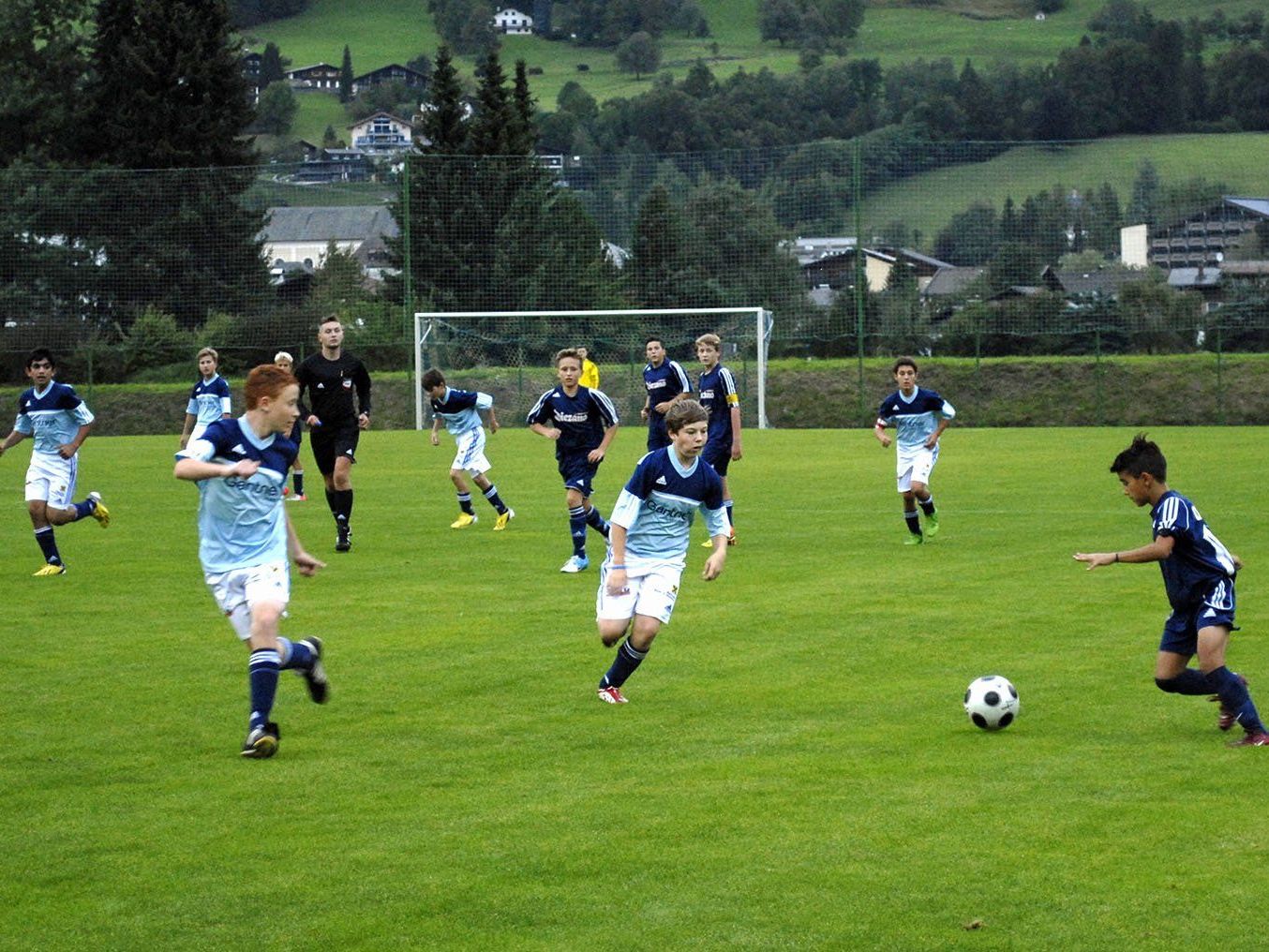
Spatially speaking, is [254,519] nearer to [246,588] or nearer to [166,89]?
[246,588]

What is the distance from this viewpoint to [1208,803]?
729 centimetres

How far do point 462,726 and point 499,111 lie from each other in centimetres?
4785

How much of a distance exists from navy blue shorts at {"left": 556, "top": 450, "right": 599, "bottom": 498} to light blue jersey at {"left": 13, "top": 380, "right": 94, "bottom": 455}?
4629 millimetres

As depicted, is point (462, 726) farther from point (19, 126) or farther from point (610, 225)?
point (19, 126)

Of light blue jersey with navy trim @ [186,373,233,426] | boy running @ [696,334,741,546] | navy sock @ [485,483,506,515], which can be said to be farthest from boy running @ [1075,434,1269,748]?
light blue jersey with navy trim @ [186,373,233,426]

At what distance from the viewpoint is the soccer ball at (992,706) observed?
8750 mm

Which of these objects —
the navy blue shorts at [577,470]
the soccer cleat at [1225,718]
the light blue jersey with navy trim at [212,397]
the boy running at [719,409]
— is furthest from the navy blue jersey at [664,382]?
the soccer cleat at [1225,718]

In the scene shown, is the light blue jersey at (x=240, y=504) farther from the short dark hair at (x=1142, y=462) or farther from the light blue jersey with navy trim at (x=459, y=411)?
the light blue jersey with navy trim at (x=459, y=411)

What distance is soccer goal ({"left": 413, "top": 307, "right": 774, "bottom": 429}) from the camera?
142 feet

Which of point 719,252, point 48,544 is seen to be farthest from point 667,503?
point 719,252

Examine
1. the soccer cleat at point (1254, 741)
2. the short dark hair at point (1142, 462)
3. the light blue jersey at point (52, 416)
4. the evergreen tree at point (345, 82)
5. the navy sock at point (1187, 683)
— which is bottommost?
the soccer cleat at point (1254, 741)

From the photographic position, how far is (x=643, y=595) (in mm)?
9742

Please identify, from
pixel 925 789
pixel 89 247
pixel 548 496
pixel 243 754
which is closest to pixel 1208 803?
pixel 925 789

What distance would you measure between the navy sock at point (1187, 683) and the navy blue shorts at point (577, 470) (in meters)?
8.48
